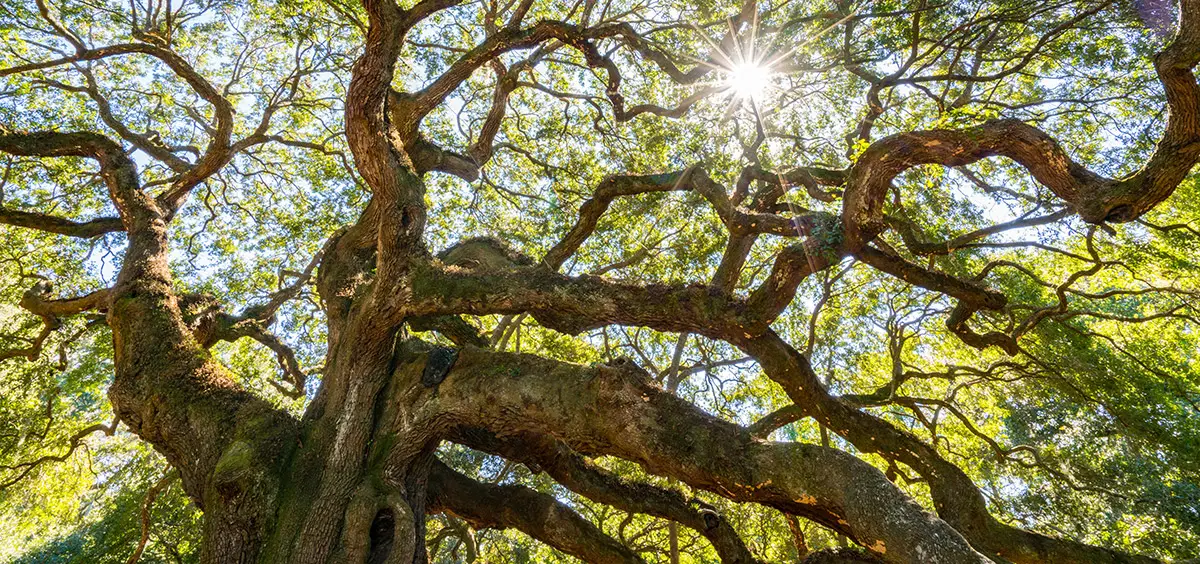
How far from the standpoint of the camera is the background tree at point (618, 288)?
4043 mm

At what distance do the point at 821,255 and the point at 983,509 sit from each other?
2.13 metres

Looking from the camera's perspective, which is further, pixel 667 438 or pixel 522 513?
pixel 522 513

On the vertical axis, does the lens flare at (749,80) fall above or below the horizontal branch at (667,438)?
above

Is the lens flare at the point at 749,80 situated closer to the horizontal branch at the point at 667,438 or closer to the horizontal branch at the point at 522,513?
the horizontal branch at the point at 667,438

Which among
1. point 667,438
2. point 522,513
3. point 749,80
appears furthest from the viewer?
point 749,80

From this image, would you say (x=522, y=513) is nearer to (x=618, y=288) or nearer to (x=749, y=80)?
(x=618, y=288)

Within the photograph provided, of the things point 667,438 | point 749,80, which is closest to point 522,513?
point 667,438

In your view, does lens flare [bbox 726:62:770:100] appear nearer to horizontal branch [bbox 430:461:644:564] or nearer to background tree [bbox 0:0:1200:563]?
background tree [bbox 0:0:1200:563]

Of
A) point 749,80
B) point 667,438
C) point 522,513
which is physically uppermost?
point 749,80

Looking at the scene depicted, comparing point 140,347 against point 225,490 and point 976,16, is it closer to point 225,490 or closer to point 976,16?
point 225,490

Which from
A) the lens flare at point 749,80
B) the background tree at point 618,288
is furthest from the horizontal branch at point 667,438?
the lens flare at point 749,80

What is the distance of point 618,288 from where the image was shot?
176 inches

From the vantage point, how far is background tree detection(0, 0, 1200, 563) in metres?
4.04

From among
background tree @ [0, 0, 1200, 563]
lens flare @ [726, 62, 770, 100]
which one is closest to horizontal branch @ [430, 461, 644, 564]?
background tree @ [0, 0, 1200, 563]
